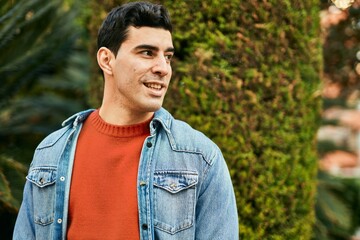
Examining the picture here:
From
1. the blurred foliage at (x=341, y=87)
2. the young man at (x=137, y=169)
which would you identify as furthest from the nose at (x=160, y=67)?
the blurred foliage at (x=341, y=87)

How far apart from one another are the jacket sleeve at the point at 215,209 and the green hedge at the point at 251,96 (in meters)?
1.05

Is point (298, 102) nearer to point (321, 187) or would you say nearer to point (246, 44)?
point (246, 44)

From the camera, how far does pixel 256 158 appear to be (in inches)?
144

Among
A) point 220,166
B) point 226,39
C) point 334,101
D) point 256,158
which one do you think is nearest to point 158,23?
point 220,166

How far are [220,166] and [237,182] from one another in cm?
107

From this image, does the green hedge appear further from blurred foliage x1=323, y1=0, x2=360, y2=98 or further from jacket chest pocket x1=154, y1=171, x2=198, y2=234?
blurred foliage x1=323, y1=0, x2=360, y2=98

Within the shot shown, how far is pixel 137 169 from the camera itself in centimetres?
256

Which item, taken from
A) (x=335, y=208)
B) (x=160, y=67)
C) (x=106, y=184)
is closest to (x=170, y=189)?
(x=106, y=184)

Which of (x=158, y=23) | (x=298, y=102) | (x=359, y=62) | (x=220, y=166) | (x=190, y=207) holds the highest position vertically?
(x=359, y=62)

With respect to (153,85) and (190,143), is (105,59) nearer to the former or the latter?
(153,85)

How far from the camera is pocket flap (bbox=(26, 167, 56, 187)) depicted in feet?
8.82

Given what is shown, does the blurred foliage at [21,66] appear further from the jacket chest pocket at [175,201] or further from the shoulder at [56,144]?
the jacket chest pocket at [175,201]

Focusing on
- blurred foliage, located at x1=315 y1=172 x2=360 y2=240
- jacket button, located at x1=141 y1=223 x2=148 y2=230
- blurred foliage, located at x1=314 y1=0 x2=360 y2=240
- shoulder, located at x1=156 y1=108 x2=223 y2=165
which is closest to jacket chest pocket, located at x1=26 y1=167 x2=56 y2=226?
jacket button, located at x1=141 y1=223 x2=148 y2=230

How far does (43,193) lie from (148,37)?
876mm
